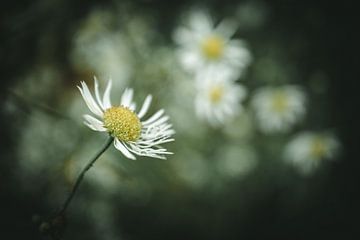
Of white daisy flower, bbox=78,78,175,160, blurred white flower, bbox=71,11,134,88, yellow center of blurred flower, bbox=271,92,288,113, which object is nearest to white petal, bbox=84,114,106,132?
white daisy flower, bbox=78,78,175,160

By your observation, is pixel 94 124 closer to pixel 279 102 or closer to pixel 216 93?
pixel 216 93

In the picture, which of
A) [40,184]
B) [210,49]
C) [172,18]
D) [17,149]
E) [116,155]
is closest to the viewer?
[40,184]

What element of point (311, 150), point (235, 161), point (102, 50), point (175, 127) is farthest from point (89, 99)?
point (311, 150)

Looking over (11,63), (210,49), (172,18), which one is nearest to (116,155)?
(11,63)

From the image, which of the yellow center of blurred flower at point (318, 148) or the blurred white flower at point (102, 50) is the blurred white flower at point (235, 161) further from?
the blurred white flower at point (102, 50)

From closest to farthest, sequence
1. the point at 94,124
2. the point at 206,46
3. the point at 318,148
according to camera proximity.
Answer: the point at 94,124 → the point at 206,46 → the point at 318,148

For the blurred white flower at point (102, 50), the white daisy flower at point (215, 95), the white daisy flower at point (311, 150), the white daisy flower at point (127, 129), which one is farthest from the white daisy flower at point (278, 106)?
the white daisy flower at point (127, 129)

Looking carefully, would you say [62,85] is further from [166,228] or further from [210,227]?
[210,227]
